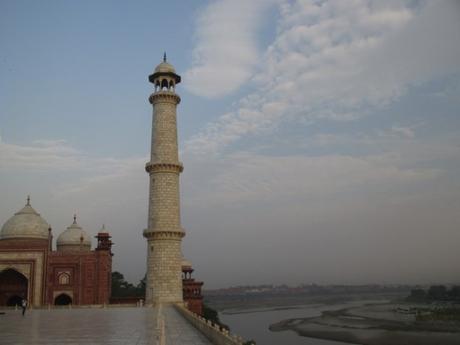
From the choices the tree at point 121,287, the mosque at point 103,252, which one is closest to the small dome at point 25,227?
the mosque at point 103,252

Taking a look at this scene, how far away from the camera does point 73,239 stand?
37594 mm

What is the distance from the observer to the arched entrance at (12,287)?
109ft

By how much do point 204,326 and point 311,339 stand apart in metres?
38.8

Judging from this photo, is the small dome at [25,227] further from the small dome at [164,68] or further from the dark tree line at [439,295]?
the dark tree line at [439,295]

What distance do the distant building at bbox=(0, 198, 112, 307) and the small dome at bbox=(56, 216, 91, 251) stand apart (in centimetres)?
325

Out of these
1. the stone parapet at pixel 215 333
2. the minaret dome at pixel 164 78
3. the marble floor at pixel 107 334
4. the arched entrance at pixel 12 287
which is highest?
the minaret dome at pixel 164 78

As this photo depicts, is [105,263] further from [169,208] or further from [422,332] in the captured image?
[422,332]

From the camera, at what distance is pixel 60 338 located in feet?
43.0

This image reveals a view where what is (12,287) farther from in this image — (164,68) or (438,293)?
(438,293)

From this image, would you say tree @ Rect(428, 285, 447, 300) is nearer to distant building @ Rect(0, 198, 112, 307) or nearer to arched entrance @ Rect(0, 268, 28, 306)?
distant building @ Rect(0, 198, 112, 307)

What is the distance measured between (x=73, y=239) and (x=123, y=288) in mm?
18208

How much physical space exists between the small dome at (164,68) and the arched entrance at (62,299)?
15740 mm

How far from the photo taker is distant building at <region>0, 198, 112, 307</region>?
3219 centimetres

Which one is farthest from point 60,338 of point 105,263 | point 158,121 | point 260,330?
point 260,330
